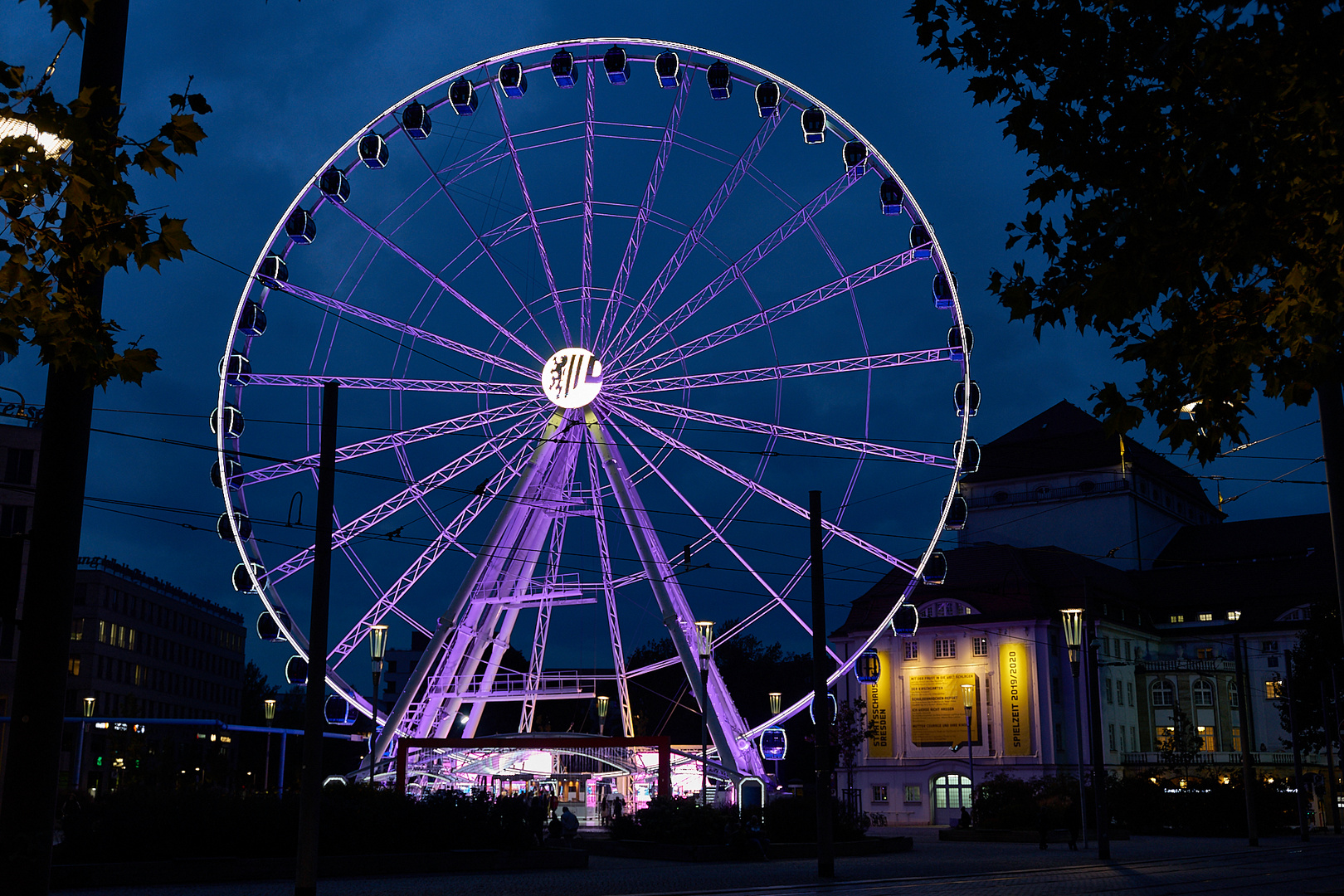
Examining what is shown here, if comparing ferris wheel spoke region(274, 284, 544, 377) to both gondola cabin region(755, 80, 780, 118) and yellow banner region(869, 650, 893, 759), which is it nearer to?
gondola cabin region(755, 80, 780, 118)

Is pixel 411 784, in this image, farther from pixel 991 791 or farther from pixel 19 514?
pixel 19 514

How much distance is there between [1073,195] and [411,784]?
31.5 metres

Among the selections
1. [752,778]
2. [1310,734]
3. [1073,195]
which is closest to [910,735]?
[1310,734]

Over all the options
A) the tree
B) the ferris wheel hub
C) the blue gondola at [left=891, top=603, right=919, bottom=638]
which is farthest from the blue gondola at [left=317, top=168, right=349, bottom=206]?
the tree

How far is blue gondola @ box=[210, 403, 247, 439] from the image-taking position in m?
33.0

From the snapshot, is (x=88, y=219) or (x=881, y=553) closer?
(x=88, y=219)

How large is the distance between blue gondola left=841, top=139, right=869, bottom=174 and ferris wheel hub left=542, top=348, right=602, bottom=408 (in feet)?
28.5

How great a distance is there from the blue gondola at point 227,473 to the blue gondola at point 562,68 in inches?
521

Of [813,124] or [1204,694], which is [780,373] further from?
[1204,694]

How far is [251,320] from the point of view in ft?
110

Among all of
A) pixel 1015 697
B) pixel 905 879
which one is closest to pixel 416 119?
pixel 905 879

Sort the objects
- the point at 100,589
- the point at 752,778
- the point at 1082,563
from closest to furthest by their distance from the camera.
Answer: the point at 752,778
the point at 1082,563
the point at 100,589

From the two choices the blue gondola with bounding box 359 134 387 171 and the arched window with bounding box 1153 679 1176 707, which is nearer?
the blue gondola with bounding box 359 134 387 171

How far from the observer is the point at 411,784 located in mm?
37281
